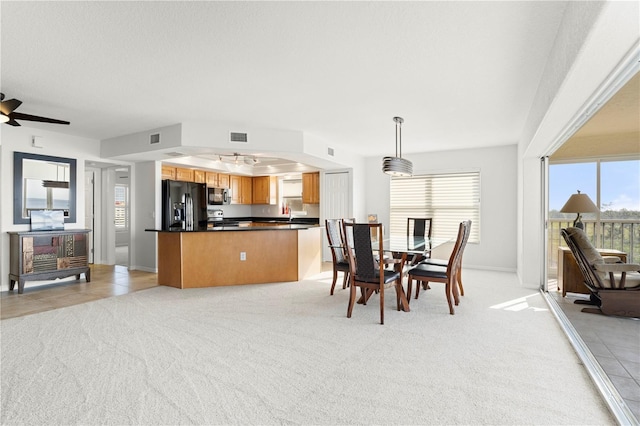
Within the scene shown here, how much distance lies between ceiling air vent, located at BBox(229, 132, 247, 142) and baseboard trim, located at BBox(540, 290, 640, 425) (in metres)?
4.54

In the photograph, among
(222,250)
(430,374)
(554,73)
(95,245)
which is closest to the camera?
(430,374)

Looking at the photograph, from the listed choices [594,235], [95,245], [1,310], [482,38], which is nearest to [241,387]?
[482,38]

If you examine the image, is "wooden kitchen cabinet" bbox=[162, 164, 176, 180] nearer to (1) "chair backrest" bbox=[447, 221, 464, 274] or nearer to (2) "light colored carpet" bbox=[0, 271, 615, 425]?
(2) "light colored carpet" bbox=[0, 271, 615, 425]

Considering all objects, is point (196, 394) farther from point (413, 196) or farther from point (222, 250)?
point (413, 196)

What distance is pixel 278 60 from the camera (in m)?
2.83

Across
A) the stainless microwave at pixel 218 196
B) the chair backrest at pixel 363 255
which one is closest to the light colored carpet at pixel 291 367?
the chair backrest at pixel 363 255

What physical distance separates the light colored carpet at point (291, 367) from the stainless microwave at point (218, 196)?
12.5 ft

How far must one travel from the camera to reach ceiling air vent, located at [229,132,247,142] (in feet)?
16.3

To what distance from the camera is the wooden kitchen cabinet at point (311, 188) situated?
7633mm

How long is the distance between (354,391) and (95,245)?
23.3ft

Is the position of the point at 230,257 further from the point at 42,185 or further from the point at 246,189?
the point at 246,189

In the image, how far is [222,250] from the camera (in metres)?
5.03

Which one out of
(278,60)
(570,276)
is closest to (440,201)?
(570,276)

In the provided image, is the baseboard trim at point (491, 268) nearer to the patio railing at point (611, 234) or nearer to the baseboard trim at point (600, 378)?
the patio railing at point (611, 234)
